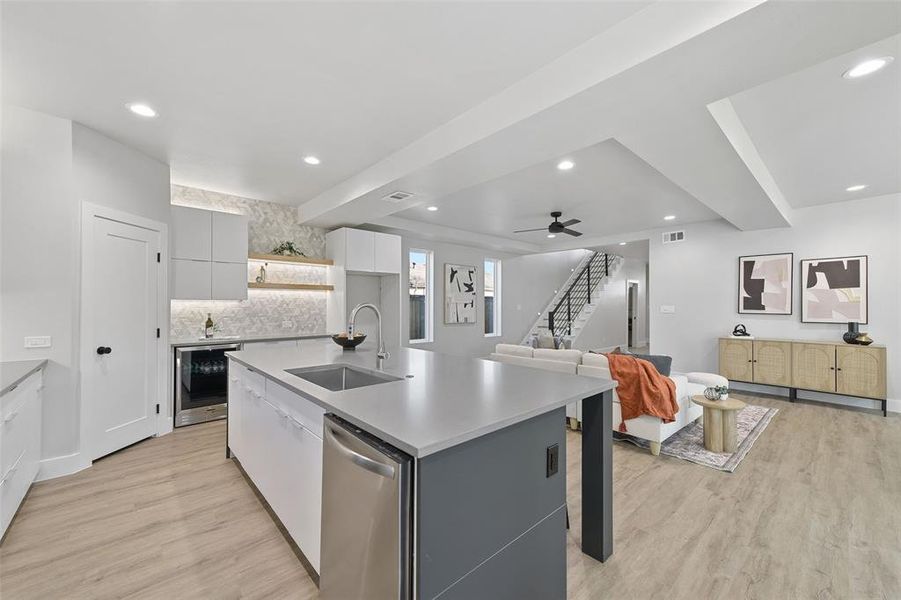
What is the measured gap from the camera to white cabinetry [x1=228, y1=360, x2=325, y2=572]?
1686 millimetres

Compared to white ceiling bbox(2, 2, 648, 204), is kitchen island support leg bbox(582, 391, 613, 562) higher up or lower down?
lower down

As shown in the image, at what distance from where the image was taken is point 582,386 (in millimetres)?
1738

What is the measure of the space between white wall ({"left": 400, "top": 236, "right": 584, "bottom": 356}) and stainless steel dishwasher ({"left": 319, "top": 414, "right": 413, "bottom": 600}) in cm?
478

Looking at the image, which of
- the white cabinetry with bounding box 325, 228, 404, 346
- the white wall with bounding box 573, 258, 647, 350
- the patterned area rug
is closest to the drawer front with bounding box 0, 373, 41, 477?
the white cabinetry with bounding box 325, 228, 404, 346

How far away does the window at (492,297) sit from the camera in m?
8.25

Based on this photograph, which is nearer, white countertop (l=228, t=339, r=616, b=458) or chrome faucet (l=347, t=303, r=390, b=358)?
white countertop (l=228, t=339, r=616, b=458)

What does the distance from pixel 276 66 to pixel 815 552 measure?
416 cm

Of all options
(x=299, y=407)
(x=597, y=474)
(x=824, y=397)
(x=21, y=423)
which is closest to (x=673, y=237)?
(x=824, y=397)

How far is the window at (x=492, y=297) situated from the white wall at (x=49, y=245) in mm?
6458

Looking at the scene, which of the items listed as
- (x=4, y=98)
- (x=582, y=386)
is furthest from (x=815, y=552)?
(x=4, y=98)

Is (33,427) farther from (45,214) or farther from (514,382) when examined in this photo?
(514,382)

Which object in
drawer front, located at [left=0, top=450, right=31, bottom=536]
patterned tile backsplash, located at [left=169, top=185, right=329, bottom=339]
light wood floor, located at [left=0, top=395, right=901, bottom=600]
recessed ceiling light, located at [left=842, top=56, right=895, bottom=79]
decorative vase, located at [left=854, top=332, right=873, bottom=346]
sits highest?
recessed ceiling light, located at [left=842, top=56, right=895, bottom=79]

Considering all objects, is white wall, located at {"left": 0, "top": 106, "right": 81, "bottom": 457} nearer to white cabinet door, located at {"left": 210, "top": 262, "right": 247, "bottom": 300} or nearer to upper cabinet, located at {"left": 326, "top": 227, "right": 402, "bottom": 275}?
white cabinet door, located at {"left": 210, "top": 262, "right": 247, "bottom": 300}

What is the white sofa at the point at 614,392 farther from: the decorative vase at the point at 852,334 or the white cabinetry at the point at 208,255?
the white cabinetry at the point at 208,255
